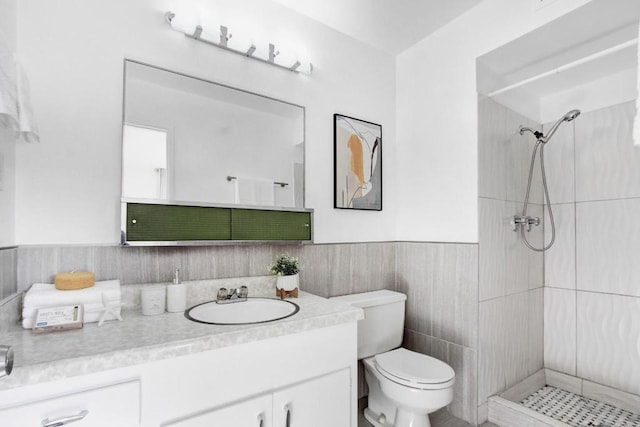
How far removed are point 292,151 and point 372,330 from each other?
1194mm

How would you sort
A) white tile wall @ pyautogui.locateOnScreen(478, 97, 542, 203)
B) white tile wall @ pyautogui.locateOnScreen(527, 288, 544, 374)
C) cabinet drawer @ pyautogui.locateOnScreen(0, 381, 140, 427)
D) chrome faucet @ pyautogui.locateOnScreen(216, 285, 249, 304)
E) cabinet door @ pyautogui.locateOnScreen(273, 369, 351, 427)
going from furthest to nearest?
1. white tile wall @ pyautogui.locateOnScreen(527, 288, 544, 374)
2. white tile wall @ pyautogui.locateOnScreen(478, 97, 542, 203)
3. chrome faucet @ pyautogui.locateOnScreen(216, 285, 249, 304)
4. cabinet door @ pyautogui.locateOnScreen(273, 369, 351, 427)
5. cabinet drawer @ pyautogui.locateOnScreen(0, 381, 140, 427)

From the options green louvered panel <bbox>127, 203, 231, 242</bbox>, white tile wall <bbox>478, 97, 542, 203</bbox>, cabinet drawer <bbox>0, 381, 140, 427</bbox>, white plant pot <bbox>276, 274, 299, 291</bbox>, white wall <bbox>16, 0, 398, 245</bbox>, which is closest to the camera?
cabinet drawer <bbox>0, 381, 140, 427</bbox>

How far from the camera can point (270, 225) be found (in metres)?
1.91

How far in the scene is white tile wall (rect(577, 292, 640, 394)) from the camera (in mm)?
2180

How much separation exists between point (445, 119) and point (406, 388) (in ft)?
5.38

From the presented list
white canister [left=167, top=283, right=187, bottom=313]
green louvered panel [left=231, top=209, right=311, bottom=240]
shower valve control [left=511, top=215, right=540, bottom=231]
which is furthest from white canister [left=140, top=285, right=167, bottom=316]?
shower valve control [left=511, top=215, right=540, bottom=231]

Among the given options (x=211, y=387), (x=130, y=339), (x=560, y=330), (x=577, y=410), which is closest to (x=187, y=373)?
(x=211, y=387)

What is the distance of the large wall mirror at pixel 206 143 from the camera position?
157 centimetres

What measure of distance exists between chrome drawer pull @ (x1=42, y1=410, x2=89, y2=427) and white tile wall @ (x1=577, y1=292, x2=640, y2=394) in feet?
9.52

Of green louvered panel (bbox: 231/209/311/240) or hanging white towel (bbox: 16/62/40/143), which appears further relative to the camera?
green louvered panel (bbox: 231/209/311/240)

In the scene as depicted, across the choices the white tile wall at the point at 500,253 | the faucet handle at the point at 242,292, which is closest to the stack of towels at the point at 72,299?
the faucet handle at the point at 242,292

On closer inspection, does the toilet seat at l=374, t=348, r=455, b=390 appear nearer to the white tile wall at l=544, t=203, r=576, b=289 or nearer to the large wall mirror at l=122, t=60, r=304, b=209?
the large wall mirror at l=122, t=60, r=304, b=209

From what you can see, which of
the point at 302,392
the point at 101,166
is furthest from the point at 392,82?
the point at 302,392

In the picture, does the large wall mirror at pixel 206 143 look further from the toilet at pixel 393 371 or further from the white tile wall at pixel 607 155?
the white tile wall at pixel 607 155
